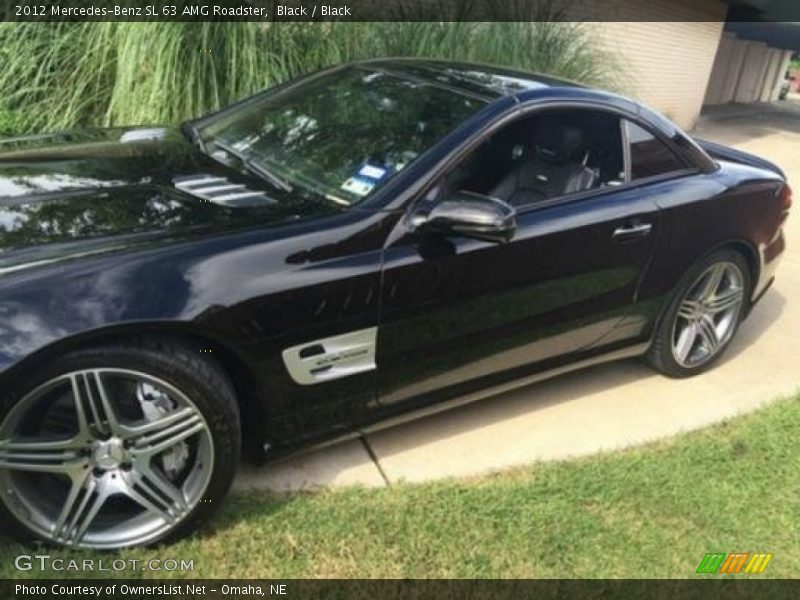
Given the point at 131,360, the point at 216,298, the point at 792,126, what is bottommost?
the point at 792,126

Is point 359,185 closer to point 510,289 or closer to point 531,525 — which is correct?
point 510,289

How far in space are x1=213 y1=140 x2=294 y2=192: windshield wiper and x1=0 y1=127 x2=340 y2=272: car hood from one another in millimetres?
48

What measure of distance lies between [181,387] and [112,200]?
30.3 inches

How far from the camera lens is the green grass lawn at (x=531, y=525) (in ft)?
8.46

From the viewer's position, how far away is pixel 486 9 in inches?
309

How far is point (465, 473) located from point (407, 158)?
134 cm

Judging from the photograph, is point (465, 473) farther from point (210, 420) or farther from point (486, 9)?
point (486, 9)

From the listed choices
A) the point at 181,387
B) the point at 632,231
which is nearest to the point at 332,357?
the point at 181,387

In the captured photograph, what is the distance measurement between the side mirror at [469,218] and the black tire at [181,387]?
925mm

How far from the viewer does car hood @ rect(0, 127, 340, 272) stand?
235cm

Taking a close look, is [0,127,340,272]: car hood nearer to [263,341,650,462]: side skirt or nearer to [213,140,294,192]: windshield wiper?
[213,140,294,192]: windshield wiper

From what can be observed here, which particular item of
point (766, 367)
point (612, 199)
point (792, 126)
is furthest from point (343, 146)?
point (792, 126)

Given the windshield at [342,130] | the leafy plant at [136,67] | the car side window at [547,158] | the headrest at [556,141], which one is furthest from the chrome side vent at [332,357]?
the leafy plant at [136,67]

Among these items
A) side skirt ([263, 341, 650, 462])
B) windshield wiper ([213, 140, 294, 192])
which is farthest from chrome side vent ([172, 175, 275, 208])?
side skirt ([263, 341, 650, 462])
